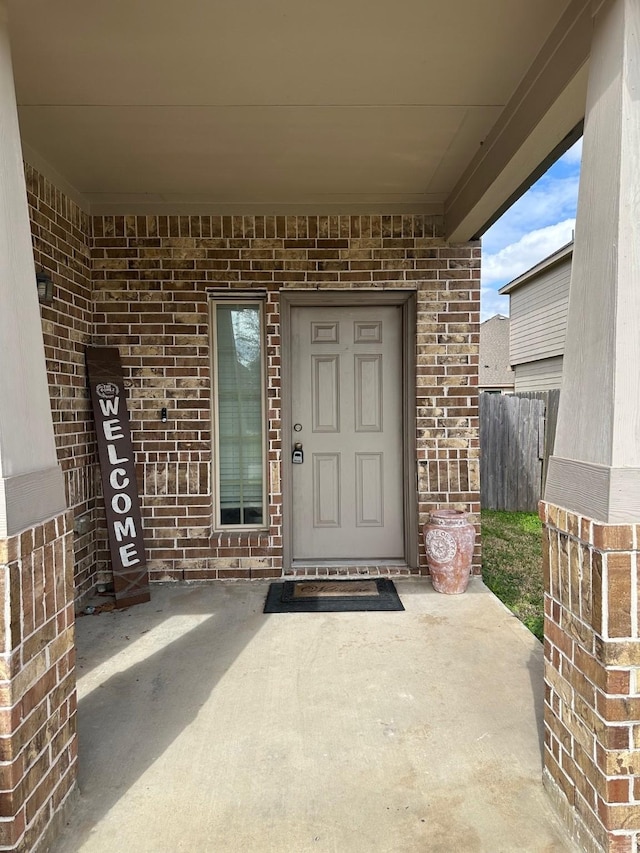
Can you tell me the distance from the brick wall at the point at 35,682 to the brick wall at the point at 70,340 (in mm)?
1763

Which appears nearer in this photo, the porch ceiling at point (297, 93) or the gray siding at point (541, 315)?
the porch ceiling at point (297, 93)

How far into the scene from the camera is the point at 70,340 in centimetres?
A: 358

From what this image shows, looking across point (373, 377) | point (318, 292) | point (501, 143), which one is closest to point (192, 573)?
point (373, 377)

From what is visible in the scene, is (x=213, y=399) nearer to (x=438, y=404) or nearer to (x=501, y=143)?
(x=438, y=404)

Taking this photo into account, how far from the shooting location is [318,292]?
4.01 metres

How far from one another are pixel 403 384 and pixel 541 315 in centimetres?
843

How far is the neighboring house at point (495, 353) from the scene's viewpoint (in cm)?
2100

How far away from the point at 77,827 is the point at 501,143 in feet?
10.9

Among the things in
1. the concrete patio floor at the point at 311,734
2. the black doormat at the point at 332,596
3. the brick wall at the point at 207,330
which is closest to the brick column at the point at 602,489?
the concrete patio floor at the point at 311,734

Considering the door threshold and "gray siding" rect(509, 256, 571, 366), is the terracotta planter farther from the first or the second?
"gray siding" rect(509, 256, 571, 366)

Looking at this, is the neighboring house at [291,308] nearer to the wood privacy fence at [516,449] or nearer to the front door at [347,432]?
the front door at [347,432]

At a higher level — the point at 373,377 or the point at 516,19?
the point at 516,19

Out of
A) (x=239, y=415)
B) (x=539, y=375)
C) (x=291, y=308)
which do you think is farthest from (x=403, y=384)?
(x=539, y=375)

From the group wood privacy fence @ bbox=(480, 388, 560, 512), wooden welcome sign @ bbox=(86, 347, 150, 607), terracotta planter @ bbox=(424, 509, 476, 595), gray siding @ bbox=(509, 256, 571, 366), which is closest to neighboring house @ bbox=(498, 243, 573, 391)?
gray siding @ bbox=(509, 256, 571, 366)
